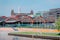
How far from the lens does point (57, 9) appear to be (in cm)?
1619

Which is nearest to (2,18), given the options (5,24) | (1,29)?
(5,24)

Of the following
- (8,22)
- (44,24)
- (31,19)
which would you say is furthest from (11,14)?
(44,24)

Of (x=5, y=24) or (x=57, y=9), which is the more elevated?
(x=57, y=9)

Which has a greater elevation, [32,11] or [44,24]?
[32,11]

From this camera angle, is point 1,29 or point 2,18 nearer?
point 1,29

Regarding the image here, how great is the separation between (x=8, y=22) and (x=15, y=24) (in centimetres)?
79

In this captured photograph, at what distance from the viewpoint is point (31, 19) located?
57.1ft

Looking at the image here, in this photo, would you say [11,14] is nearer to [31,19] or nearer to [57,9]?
[31,19]

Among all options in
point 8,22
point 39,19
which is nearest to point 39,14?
point 39,19

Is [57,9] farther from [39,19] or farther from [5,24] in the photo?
[5,24]

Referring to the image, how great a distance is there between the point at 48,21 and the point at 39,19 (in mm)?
875

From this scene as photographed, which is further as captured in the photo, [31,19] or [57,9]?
[31,19]

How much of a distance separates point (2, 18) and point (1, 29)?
6.77ft

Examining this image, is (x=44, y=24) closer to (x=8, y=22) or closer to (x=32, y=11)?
(x=32, y=11)
